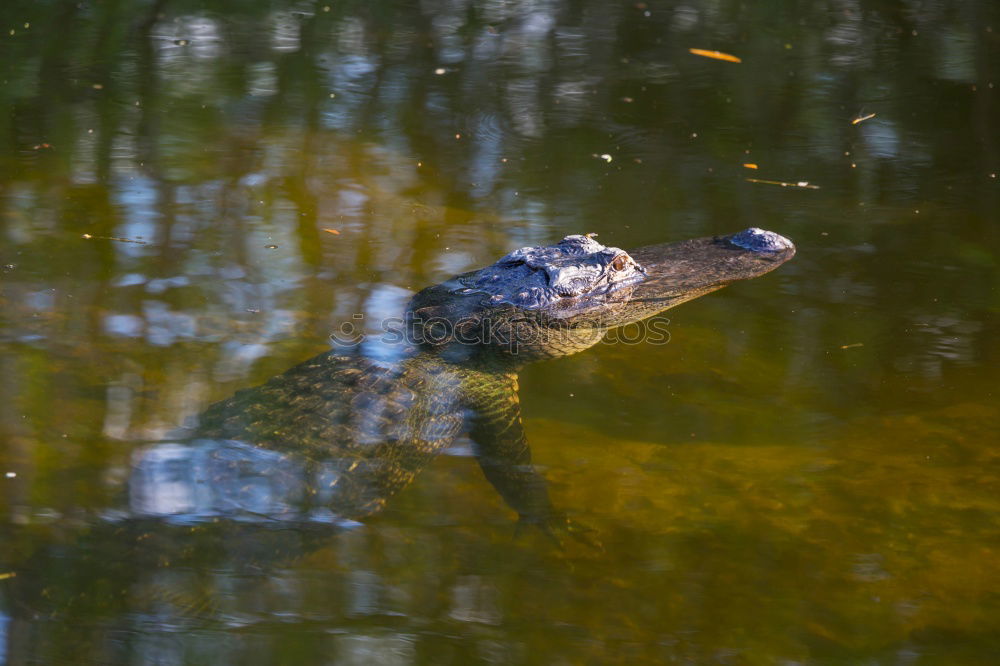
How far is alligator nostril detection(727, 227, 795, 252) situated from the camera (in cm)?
388

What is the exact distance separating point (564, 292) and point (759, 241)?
38.6 inches

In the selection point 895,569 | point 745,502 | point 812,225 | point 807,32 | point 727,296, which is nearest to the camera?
point 895,569

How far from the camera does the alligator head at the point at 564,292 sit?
3.45 metres

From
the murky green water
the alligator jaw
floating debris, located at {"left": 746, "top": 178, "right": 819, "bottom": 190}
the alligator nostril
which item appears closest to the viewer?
the murky green water

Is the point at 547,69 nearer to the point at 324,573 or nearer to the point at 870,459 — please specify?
the point at 870,459

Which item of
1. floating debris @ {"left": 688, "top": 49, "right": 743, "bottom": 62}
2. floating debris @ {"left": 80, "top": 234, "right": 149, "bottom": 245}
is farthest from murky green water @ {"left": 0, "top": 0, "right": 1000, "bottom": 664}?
floating debris @ {"left": 688, "top": 49, "right": 743, "bottom": 62}

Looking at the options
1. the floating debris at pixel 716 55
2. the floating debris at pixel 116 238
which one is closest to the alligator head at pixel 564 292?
the floating debris at pixel 116 238

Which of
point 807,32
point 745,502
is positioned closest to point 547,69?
point 807,32

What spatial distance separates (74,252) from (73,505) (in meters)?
A: 1.84

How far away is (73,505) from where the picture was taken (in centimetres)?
247

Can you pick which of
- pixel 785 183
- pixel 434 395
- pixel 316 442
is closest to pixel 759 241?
pixel 785 183

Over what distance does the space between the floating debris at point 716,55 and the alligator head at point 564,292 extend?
12.3 ft

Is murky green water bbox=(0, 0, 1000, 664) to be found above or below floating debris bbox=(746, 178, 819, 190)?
below

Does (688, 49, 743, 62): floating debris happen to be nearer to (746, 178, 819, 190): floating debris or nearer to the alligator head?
(746, 178, 819, 190): floating debris
